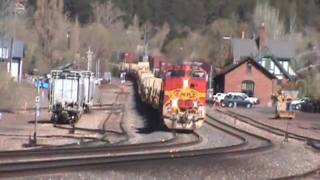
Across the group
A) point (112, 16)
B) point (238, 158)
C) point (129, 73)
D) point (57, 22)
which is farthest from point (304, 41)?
point (238, 158)

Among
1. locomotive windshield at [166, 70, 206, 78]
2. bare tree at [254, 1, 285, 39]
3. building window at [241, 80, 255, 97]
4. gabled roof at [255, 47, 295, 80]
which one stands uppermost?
bare tree at [254, 1, 285, 39]

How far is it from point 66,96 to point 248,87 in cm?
5280

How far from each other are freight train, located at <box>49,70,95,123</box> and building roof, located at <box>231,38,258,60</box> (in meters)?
69.5

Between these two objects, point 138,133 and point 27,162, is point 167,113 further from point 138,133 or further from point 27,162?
point 27,162

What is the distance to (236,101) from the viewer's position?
84812 millimetres

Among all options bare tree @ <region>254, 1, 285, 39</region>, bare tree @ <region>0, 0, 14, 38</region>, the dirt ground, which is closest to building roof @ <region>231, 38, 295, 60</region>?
bare tree @ <region>254, 1, 285, 39</region>

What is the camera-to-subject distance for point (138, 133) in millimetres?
37062

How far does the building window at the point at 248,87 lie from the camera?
99.3 m

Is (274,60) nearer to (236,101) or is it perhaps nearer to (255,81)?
(255,81)

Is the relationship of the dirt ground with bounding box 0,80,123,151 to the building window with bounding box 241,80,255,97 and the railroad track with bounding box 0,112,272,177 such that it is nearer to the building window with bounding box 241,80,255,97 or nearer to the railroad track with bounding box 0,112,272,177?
the railroad track with bounding box 0,112,272,177

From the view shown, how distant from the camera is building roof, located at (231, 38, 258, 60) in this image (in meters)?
119

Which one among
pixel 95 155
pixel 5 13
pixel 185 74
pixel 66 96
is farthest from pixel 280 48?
pixel 95 155

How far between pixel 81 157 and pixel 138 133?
1517 centimetres

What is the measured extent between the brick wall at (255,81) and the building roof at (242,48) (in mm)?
19273
